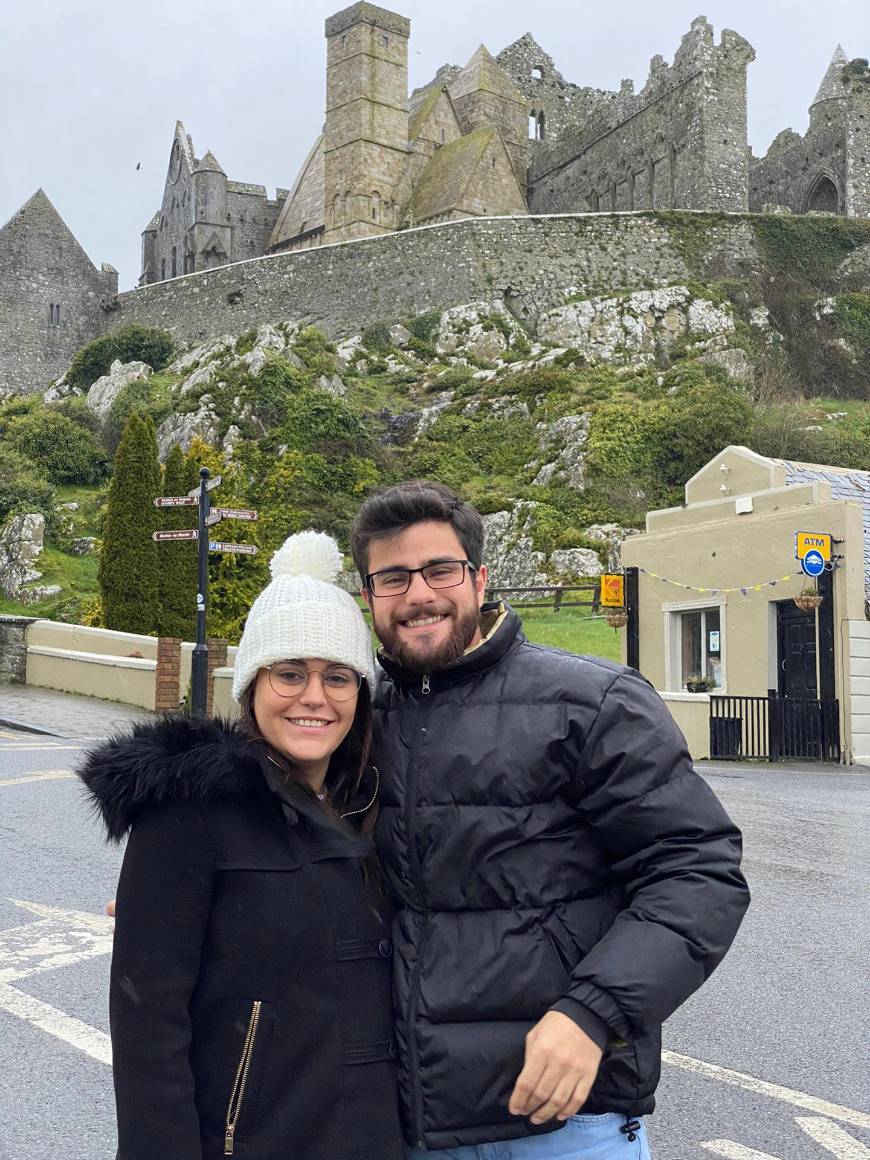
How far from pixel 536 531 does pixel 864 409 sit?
15.0 metres

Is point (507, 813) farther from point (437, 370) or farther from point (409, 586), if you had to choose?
point (437, 370)

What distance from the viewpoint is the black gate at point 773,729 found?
17.3 m

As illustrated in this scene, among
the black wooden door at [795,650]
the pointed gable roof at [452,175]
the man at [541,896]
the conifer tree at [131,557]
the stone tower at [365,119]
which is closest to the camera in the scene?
the man at [541,896]

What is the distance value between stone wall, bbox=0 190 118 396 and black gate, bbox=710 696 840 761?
43407mm

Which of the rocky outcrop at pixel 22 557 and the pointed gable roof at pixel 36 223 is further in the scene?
the pointed gable roof at pixel 36 223

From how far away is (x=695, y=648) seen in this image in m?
20.5

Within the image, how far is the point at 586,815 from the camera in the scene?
227 centimetres

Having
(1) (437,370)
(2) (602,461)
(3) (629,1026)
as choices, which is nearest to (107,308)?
(1) (437,370)

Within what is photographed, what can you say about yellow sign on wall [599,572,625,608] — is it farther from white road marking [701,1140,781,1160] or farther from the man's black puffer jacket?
the man's black puffer jacket

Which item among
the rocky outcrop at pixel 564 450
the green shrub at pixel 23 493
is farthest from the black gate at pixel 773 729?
the green shrub at pixel 23 493

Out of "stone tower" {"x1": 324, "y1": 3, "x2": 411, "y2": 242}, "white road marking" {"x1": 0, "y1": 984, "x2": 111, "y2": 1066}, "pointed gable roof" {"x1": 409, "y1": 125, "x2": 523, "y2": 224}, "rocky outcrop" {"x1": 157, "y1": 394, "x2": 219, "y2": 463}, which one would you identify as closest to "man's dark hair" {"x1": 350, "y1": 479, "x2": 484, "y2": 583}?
"white road marking" {"x1": 0, "y1": 984, "x2": 111, "y2": 1066}

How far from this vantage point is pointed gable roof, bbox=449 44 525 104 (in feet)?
191

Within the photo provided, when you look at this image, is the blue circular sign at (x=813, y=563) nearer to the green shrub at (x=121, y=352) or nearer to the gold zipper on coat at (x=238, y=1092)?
the gold zipper on coat at (x=238, y=1092)

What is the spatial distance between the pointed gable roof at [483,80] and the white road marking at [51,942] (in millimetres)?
56887
